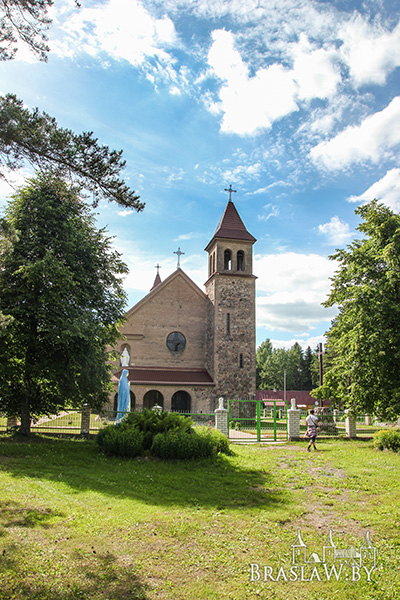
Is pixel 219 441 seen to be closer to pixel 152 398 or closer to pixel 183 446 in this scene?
pixel 183 446

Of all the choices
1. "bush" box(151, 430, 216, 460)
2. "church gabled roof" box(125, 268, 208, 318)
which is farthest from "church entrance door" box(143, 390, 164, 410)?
"bush" box(151, 430, 216, 460)

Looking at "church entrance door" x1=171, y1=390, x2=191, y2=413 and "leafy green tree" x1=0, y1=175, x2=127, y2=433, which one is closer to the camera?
"leafy green tree" x1=0, y1=175, x2=127, y2=433

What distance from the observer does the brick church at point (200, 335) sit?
3020 centimetres

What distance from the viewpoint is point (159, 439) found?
12391mm

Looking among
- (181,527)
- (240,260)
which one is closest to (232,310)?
(240,260)

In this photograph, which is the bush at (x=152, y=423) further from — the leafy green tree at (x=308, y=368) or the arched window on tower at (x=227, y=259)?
the leafy green tree at (x=308, y=368)

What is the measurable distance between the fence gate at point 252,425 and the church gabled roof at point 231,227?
13.8 m

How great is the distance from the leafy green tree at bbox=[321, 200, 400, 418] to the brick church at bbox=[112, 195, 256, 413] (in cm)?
1432

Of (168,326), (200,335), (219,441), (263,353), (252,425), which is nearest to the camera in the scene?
(219,441)

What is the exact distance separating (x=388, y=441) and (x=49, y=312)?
13.6 meters

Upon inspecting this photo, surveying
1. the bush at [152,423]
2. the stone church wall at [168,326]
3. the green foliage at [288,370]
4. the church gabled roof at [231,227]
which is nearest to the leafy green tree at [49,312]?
the bush at [152,423]

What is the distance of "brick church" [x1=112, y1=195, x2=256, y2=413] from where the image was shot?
3020 centimetres

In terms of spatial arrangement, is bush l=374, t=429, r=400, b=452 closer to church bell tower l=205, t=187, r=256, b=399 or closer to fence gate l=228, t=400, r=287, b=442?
fence gate l=228, t=400, r=287, b=442

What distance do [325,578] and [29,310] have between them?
12387mm
